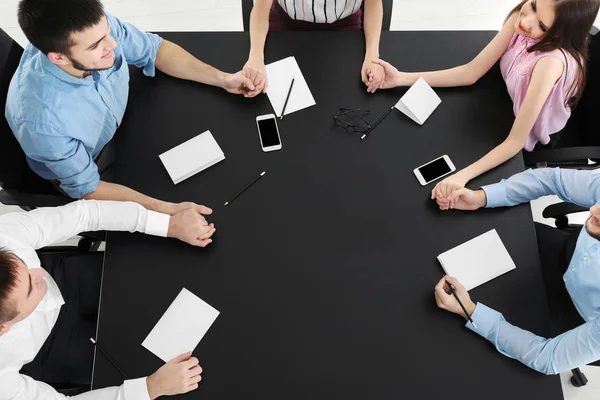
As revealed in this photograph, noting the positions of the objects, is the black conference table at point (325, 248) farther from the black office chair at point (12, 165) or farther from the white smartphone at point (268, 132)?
the black office chair at point (12, 165)

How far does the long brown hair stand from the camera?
4.91 feet

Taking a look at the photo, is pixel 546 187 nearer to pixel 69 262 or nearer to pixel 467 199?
pixel 467 199

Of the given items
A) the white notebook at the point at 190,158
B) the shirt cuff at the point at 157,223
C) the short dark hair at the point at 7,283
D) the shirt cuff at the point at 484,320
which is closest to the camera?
the short dark hair at the point at 7,283

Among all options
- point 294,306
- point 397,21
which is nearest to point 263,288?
point 294,306

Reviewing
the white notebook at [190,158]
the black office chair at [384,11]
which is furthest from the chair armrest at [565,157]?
the white notebook at [190,158]

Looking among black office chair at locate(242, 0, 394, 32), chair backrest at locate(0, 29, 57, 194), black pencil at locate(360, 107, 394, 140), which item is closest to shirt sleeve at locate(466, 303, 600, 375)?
black pencil at locate(360, 107, 394, 140)

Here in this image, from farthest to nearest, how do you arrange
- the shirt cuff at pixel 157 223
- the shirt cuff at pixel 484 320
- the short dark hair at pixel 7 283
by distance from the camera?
the shirt cuff at pixel 157 223 < the shirt cuff at pixel 484 320 < the short dark hair at pixel 7 283

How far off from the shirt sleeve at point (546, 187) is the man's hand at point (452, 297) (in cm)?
29

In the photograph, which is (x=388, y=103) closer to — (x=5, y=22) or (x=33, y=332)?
(x=33, y=332)

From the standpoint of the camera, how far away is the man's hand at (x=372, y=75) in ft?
5.51

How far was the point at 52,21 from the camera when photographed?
1322mm

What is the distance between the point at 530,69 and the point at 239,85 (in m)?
0.97

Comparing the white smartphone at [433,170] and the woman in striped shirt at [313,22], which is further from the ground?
the woman in striped shirt at [313,22]

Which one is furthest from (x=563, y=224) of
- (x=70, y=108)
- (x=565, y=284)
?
(x=70, y=108)
